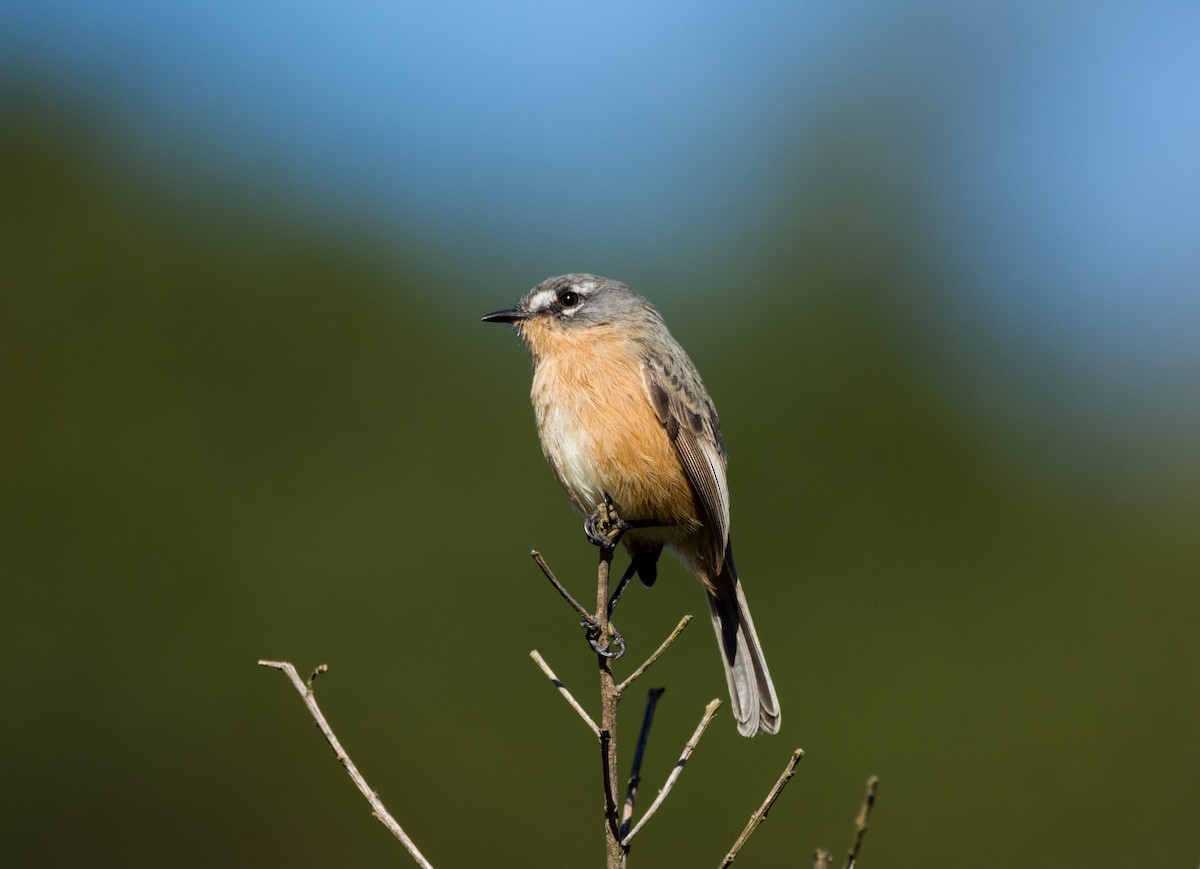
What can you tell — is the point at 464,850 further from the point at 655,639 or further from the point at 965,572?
the point at 965,572

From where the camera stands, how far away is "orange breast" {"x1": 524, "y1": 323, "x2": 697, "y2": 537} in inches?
208

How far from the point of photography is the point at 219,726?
31.9ft

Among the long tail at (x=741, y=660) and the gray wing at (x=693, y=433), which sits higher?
the gray wing at (x=693, y=433)

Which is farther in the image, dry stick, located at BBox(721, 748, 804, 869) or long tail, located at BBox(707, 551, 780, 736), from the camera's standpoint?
long tail, located at BBox(707, 551, 780, 736)

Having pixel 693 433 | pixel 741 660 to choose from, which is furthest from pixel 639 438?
pixel 741 660

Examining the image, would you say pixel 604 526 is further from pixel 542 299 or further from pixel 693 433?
pixel 542 299

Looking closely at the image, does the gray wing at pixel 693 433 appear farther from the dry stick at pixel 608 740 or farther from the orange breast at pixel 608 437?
the dry stick at pixel 608 740

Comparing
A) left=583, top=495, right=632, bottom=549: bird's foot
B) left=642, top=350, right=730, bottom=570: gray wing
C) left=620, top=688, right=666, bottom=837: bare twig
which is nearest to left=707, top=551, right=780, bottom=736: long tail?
left=642, top=350, right=730, bottom=570: gray wing

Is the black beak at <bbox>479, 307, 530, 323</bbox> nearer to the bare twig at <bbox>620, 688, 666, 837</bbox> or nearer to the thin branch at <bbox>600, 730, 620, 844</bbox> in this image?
the bare twig at <bbox>620, 688, 666, 837</bbox>

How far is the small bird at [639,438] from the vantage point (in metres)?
5.32

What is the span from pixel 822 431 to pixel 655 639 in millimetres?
3751

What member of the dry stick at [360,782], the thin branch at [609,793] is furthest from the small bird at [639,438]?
the thin branch at [609,793]

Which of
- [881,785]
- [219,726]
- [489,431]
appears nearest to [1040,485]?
[881,785]

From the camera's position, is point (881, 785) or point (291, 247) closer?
point (881, 785)
